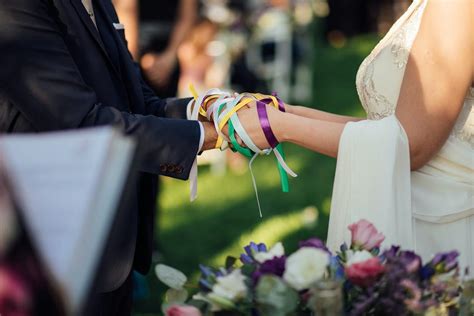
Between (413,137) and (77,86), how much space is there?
856mm

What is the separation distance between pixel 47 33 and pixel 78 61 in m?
0.15

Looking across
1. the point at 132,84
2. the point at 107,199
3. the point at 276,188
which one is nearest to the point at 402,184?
the point at 132,84

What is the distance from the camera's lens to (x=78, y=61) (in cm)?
226

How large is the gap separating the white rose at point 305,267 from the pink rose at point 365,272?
0.16 feet

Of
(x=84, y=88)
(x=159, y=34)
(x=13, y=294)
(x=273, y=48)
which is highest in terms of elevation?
(x=13, y=294)

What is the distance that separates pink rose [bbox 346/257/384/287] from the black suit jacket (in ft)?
2.20

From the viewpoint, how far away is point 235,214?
6.12 meters

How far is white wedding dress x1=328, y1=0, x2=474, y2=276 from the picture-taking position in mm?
2078

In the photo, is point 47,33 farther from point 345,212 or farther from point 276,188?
point 276,188

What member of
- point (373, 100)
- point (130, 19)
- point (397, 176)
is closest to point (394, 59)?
point (373, 100)

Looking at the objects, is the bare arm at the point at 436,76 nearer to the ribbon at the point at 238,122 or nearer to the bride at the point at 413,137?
the bride at the point at 413,137

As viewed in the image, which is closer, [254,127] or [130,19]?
[254,127]

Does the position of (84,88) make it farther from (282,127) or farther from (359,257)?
(359,257)

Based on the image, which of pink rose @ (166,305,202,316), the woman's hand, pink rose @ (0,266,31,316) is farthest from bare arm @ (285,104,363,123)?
pink rose @ (0,266,31,316)
